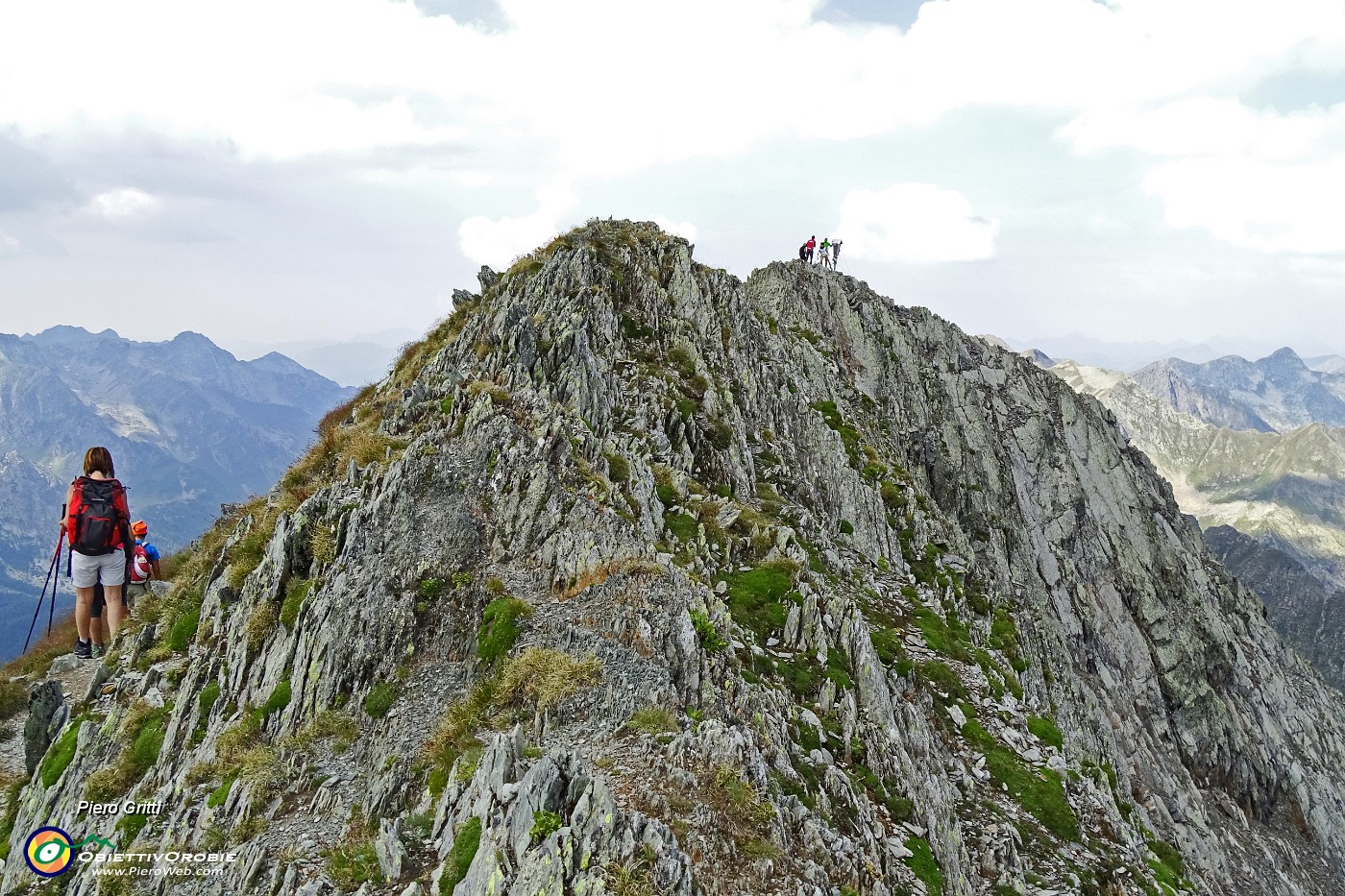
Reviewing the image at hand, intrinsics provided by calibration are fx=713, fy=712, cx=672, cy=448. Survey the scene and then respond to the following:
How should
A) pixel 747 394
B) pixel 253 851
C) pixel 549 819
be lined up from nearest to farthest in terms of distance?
pixel 549 819, pixel 253 851, pixel 747 394

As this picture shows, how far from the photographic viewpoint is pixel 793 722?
18.1 meters

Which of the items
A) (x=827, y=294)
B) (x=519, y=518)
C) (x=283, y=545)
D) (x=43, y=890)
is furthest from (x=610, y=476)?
(x=827, y=294)

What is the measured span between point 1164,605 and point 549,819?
327 feet

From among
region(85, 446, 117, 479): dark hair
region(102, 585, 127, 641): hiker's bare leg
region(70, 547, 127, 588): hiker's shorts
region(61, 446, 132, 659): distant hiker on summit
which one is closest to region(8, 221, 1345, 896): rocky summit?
region(102, 585, 127, 641): hiker's bare leg

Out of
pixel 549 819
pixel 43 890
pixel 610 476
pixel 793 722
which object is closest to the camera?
pixel 549 819

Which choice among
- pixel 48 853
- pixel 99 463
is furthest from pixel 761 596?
pixel 99 463

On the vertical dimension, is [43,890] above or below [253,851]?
below

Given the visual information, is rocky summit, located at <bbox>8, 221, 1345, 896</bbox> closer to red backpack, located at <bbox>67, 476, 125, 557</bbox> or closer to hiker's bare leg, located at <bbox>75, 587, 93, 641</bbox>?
hiker's bare leg, located at <bbox>75, 587, 93, 641</bbox>

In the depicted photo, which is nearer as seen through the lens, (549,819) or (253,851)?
(549,819)

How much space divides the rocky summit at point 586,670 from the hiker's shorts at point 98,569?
2.92 metres

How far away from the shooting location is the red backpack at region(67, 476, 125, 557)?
18344 mm

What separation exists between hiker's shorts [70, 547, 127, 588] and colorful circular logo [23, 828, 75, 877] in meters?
6.57

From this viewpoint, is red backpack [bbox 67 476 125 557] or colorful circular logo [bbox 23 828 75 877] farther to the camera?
red backpack [bbox 67 476 125 557]

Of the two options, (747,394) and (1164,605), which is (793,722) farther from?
(1164,605)
